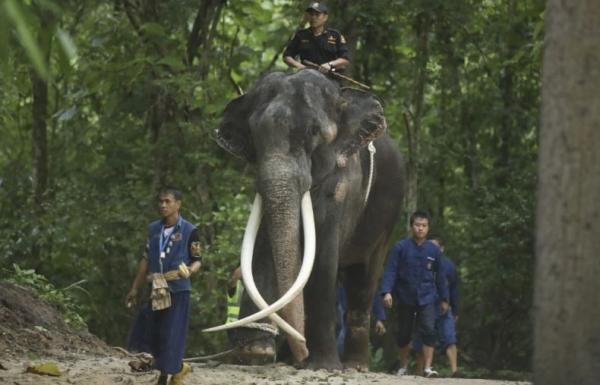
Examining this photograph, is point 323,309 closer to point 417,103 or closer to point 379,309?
point 379,309

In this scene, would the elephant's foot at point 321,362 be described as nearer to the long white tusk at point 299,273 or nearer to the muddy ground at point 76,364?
the muddy ground at point 76,364

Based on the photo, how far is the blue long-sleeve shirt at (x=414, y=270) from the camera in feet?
45.0

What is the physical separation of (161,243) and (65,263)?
9.49 m

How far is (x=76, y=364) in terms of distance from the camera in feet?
35.5

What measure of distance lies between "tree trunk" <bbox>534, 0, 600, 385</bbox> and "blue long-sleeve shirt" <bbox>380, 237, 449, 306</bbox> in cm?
701

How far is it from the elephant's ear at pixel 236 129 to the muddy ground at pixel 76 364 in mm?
1810

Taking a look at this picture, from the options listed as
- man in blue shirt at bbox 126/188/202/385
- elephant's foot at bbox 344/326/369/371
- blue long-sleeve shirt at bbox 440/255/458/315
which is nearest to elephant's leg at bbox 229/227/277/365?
man in blue shirt at bbox 126/188/202/385

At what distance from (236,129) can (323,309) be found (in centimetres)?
172

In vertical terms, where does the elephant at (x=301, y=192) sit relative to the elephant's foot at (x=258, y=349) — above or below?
above

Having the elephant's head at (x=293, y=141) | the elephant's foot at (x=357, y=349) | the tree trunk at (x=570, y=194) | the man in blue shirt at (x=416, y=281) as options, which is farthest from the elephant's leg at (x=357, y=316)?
the tree trunk at (x=570, y=194)

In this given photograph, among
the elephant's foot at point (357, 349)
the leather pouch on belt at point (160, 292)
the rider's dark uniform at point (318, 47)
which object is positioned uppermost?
the rider's dark uniform at point (318, 47)

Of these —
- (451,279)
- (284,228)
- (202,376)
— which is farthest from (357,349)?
(202,376)

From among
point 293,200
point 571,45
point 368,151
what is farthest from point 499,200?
point 571,45

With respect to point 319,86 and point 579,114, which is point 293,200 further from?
point 579,114
